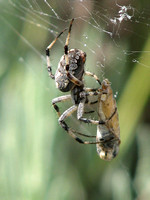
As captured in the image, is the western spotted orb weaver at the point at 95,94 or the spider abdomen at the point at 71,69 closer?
the western spotted orb weaver at the point at 95,94

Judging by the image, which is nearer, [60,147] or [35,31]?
[60,147]

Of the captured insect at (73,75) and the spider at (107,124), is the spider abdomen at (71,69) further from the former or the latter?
the spider at (107,124)

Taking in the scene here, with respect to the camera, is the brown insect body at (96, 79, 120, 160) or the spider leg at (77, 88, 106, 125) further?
the spider leg at (77, 88, 106, 125)

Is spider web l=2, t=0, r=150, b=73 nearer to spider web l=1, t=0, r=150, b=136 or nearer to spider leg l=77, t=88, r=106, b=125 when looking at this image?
spider web l=1, t=0, r=150, b=136

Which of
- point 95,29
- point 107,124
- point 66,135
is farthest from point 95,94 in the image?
point 66,135

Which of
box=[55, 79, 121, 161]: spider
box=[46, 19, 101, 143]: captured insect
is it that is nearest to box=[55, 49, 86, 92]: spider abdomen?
box=[46, 19, 101, 143]: captured insect

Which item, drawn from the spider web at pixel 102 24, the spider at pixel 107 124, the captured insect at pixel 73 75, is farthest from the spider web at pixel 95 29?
the spider at pixel 107 124

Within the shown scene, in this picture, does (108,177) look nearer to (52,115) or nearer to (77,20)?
(52,115)

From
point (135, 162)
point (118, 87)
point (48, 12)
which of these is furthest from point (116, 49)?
point (135, 162)

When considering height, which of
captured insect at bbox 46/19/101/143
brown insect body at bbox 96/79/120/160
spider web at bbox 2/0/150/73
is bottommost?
brown insect body at bbox 96/79/120/160
